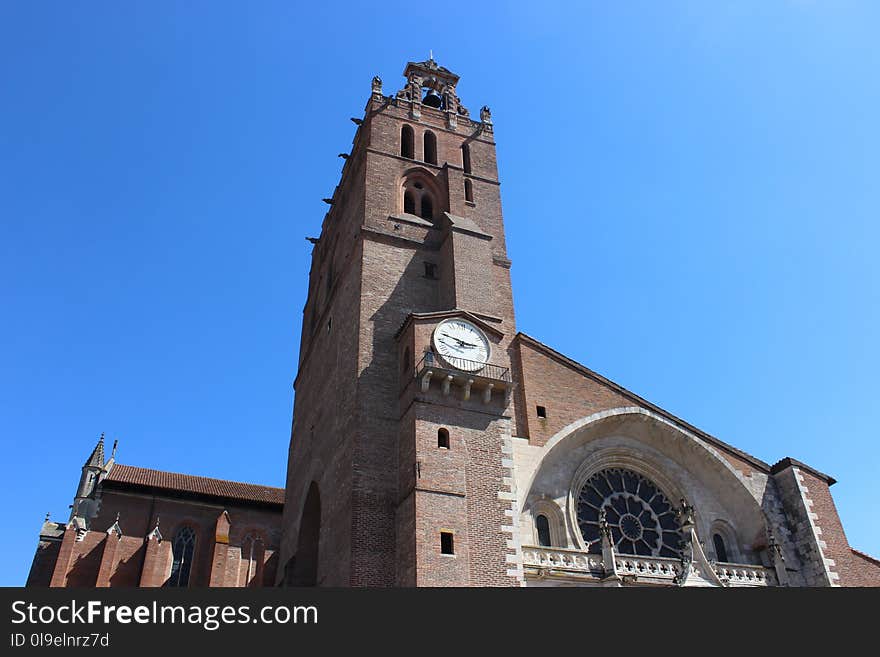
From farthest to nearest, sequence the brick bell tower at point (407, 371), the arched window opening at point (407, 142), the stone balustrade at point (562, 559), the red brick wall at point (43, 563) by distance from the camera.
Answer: the red brick wall at point (43, 563) < the arched window opening at point (407, 142) < the stone balustrade at point (562, 559) < the brick bell tower at point (407, 371)

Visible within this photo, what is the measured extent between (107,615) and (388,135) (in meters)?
22.4

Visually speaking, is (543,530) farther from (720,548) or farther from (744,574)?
(720,548)

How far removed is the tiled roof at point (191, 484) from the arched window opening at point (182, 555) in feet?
6.25

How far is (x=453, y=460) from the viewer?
19.2m

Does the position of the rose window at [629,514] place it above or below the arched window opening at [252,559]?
below

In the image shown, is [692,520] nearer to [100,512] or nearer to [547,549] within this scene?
[547,549]

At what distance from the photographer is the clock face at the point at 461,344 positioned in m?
20.7

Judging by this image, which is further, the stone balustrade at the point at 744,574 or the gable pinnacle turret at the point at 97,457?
the gable pinnacle turret at the point at 97,457

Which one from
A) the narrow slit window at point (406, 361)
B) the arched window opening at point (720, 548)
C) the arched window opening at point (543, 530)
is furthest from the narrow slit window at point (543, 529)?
the arched window opening at point (720, 548)

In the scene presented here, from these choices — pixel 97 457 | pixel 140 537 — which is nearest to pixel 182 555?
pixel 140 537

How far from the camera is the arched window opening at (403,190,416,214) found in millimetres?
28250

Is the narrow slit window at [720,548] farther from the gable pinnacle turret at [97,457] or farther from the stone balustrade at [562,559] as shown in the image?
the gable pinnacle turret at [97,457]

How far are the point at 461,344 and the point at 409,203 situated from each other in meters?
9.12

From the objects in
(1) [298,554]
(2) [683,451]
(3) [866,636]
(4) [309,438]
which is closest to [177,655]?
(3) [866,636]
